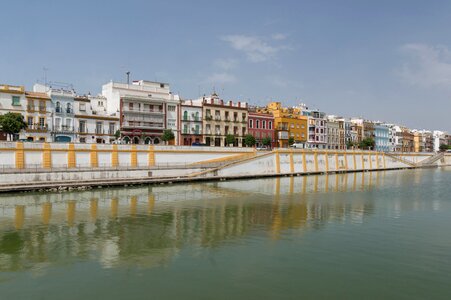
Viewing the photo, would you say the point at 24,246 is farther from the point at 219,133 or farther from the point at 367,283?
the point at 219,133

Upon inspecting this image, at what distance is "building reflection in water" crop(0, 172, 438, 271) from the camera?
20062 mm

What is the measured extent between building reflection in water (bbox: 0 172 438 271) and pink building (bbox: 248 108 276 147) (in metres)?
47.0

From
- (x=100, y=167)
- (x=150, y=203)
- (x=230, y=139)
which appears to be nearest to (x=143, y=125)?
(x=230, y=139)

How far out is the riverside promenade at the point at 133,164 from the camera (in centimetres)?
4319

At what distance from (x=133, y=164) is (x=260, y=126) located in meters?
47.5

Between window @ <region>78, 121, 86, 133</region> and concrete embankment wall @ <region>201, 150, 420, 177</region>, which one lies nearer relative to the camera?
concrete embankment wall @ <region>201, 150, 420, 177</region>

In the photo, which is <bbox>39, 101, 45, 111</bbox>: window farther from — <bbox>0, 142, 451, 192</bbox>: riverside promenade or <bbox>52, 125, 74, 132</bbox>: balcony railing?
<bbox>0, 142, 451, 192</bbox>: riverside promenade

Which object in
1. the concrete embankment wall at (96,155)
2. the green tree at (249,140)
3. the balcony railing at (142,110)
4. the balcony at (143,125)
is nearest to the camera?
the concrete embankment wall at (96,155)

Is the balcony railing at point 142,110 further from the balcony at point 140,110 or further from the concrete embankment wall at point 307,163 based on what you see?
the concrete embankment wall at point 307,163

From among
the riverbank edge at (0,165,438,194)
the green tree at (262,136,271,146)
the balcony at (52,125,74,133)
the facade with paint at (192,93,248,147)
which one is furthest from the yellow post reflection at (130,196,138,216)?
the green tree at (262,136,271,146)

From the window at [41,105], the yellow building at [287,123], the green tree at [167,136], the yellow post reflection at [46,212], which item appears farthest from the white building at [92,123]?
the yellow building at [287,123]

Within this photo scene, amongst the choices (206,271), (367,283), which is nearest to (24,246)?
(206,271)

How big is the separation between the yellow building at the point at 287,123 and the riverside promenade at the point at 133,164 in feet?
69.2

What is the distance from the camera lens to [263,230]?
82.4 feet
